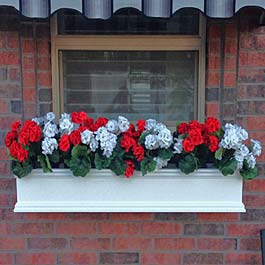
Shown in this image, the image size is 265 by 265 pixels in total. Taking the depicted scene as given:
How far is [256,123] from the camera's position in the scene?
2338mm

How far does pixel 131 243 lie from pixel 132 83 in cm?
90

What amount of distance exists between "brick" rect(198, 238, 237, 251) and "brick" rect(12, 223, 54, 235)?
0.85 metres

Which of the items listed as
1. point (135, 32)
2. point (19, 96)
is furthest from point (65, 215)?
point (135, 32)

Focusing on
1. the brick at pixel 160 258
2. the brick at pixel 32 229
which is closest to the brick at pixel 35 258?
the brick at pixel 32 229

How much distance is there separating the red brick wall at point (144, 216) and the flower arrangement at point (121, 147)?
0.27 m

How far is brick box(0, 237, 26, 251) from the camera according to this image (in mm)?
2439

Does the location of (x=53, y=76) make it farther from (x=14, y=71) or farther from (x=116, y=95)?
(x=116, y=95)

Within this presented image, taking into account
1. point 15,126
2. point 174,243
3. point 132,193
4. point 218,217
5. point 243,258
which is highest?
point 15,126

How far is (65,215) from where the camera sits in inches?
94.3

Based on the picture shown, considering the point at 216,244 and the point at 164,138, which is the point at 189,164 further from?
the point at 216,244

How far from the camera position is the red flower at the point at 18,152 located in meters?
2.06

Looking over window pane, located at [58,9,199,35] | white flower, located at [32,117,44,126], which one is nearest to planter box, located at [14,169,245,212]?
white flower, located at [32,117,44,126]

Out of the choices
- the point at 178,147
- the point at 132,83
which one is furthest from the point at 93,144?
the point at 132,83

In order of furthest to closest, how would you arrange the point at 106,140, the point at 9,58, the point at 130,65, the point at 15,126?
the point at 130,65, the point at 9,58, the point at 15,126, the point at 106,140
